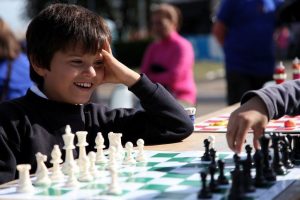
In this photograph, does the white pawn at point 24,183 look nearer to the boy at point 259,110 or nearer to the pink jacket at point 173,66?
the boy at point 259,110

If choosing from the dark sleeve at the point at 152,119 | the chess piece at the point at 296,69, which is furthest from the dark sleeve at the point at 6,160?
the chess piece at the point at 296,69

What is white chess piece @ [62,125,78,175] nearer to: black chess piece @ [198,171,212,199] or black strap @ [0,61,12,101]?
black chess piece @ [198,171,212,199]

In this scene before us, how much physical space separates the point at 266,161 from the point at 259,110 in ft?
0.66

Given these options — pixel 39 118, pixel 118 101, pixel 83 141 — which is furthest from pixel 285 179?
pixel 118 101

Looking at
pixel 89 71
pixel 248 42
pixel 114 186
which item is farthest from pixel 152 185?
pixel 248 42

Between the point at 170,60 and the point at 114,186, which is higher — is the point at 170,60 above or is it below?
above

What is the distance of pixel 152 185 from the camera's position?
1.92 metres

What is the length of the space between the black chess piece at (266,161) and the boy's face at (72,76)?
2.84 ft

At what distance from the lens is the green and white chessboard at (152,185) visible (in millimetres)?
1802

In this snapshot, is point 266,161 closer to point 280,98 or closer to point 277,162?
point 277,162

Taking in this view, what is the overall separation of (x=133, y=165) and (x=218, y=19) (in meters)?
3.97

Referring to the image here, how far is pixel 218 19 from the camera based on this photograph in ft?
19.7

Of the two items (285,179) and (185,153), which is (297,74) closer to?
(185,153)

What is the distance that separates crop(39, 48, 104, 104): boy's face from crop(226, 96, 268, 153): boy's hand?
0.74 meters
